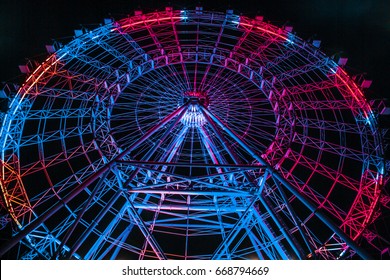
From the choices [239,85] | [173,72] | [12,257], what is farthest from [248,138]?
[12,257]

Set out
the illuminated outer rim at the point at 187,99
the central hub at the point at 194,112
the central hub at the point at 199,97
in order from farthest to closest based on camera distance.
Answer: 1. the central hub at the point at 194,112
2. the central hub at the point at 199,97
3. the illuminated outer rim at the point at 187,99

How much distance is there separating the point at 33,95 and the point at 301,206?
2036 centimetres

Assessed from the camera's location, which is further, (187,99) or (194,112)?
(194,112)

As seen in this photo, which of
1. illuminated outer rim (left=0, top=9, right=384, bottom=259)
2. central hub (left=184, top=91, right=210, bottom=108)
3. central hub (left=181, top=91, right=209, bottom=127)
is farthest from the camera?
central hub (left=181, top=91, right=209, bottom=127)

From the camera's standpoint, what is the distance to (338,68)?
19.2 metres

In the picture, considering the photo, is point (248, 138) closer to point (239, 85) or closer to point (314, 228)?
point (239, 85)

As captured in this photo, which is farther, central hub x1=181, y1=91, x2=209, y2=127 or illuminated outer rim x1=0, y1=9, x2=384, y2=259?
central hub x1=181, y1=91, x2=209, y2=127

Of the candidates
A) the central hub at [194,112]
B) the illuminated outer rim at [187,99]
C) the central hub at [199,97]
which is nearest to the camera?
the illuminated outer rim at [187,99]

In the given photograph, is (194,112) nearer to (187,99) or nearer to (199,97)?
(187,99)

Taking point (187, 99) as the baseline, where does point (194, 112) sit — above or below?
below

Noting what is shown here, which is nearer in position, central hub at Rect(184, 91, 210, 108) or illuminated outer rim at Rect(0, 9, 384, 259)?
illuminated outer rim at Rect(0, 9, 384, 259)

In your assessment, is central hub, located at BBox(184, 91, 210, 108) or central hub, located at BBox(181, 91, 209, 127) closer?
central hub, located at BBox(184, 91, 210, 108)

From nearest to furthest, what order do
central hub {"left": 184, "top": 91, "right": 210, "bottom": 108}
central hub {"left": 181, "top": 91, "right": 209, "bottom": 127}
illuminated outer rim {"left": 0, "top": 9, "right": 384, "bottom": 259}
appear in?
illuminated outer rim {"left": 0, "top": 9, "right": 384, "bottom": 259} < central hub {"left": 184, "top": 91, "right": 210, "bottom": 108} < central hub {"left": 181, "top": 91, "right": 209, "bottom": 127}

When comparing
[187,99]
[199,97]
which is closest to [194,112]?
[187,99]
